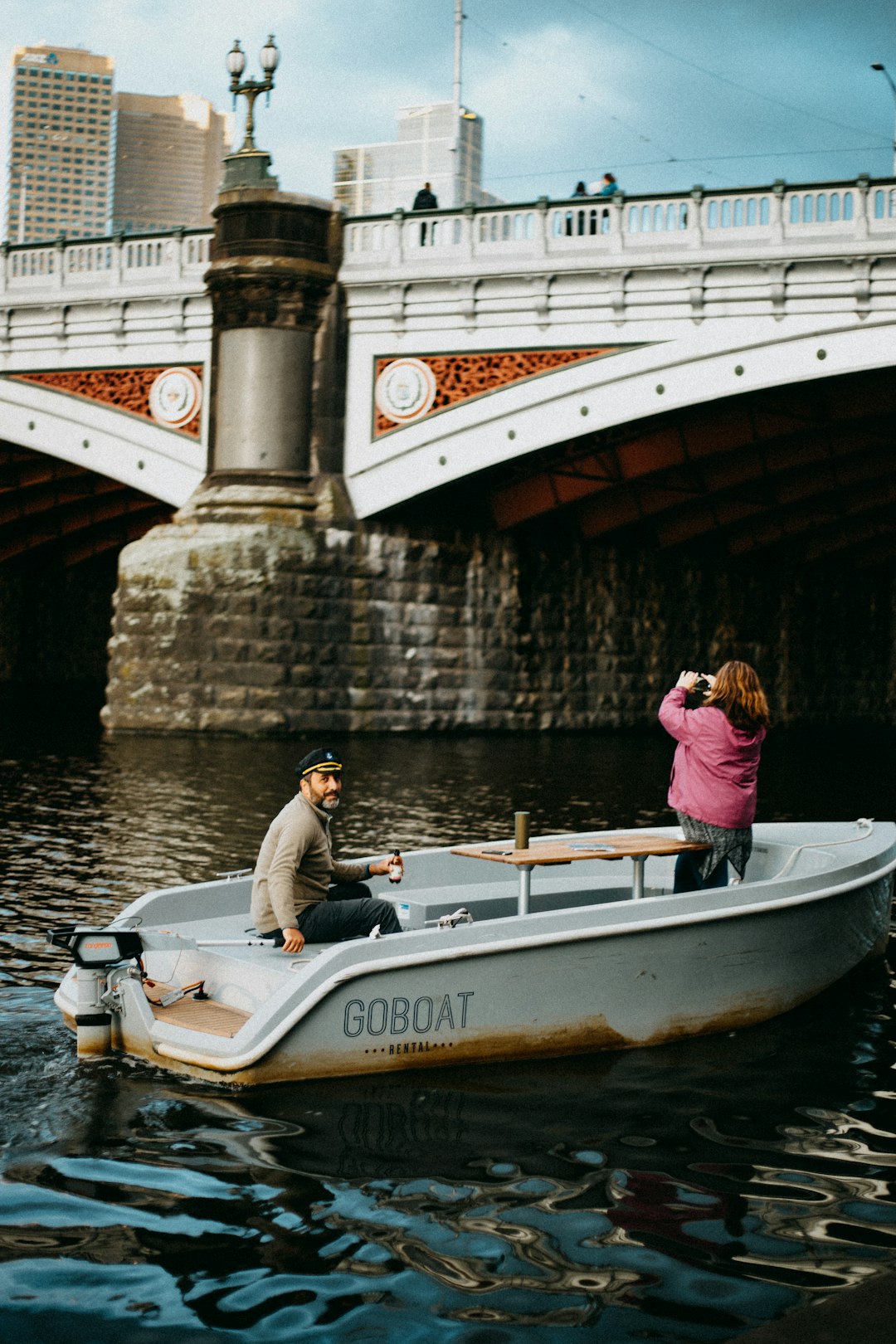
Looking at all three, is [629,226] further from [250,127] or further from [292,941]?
[292,941]

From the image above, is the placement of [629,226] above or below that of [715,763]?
above

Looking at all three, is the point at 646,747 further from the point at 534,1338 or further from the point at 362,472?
the point at 534,1338

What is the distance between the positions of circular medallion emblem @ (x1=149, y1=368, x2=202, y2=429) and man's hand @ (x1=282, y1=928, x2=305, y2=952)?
2006 centimetres

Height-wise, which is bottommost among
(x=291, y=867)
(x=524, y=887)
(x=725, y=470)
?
(x=524, y=887)

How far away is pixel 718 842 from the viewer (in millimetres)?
7535

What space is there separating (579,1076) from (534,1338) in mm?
2364

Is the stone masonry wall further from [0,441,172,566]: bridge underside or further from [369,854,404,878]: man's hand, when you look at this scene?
[369,854,404,878]: man's hand

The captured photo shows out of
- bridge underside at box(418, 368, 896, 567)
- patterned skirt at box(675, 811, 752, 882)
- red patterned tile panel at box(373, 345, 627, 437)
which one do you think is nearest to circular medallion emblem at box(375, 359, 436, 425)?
red patterned tile panel at box(373, 345, 627, 437)

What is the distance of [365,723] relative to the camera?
24.1 m

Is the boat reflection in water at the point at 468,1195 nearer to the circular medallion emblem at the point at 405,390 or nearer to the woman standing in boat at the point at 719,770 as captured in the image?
the woman standing in boat at the point at 719,770

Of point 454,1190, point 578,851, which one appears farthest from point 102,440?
point 454,1190

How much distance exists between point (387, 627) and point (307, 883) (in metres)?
18.0

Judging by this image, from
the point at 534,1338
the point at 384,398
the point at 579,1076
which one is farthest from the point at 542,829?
the point at 384,398

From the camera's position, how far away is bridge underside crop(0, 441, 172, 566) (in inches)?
1210
